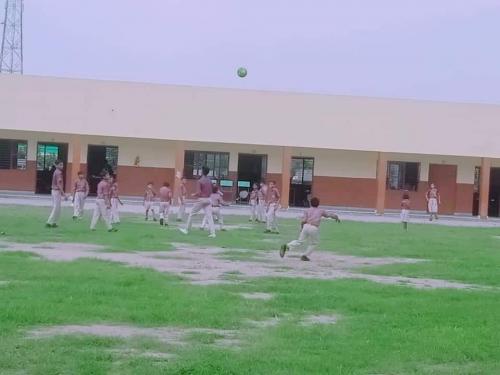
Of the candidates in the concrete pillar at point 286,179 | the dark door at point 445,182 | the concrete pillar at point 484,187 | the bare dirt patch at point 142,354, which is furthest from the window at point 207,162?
the bare dirt patch at point 142,354

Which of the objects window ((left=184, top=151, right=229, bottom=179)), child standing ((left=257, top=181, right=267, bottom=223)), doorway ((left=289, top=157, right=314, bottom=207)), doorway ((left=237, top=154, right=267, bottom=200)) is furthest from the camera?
doorway ((left=289, top=157, right=314, bottom=207))

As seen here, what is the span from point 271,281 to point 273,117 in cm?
2709

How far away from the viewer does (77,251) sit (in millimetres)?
15023

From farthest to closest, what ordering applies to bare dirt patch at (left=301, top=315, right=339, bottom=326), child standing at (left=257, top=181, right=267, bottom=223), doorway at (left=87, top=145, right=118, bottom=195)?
doorway at (left=87, top=145, right=118, bottom=195), child standing at (left=257, top=181, right=267, bottom=223), bare dirt patch at (left=301, top=315, right=339, bottom=326)

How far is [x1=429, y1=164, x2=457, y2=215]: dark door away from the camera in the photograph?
4238 centimetres

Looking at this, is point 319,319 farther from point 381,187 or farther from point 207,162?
point 207,162

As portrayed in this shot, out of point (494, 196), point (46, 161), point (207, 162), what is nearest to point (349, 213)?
point (207, 162)

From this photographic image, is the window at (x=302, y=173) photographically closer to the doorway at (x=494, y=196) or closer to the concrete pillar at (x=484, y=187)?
the concrete pillar at (x=484, y=187)

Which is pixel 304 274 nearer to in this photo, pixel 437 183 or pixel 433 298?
pixel 433 298

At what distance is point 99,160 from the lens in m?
40.7

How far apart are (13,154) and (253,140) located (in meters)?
11.7

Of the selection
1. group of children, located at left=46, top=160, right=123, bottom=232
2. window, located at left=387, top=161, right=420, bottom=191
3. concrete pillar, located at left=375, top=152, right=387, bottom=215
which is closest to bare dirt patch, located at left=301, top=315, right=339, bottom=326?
group of children, located at left=46, top=160, right=123, bottom=232

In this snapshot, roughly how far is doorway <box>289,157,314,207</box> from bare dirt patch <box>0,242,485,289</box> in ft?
79.8

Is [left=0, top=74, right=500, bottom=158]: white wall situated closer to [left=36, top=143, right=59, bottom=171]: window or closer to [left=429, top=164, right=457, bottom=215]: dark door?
[left=36, top=143, right=59, bottom=171]: window
